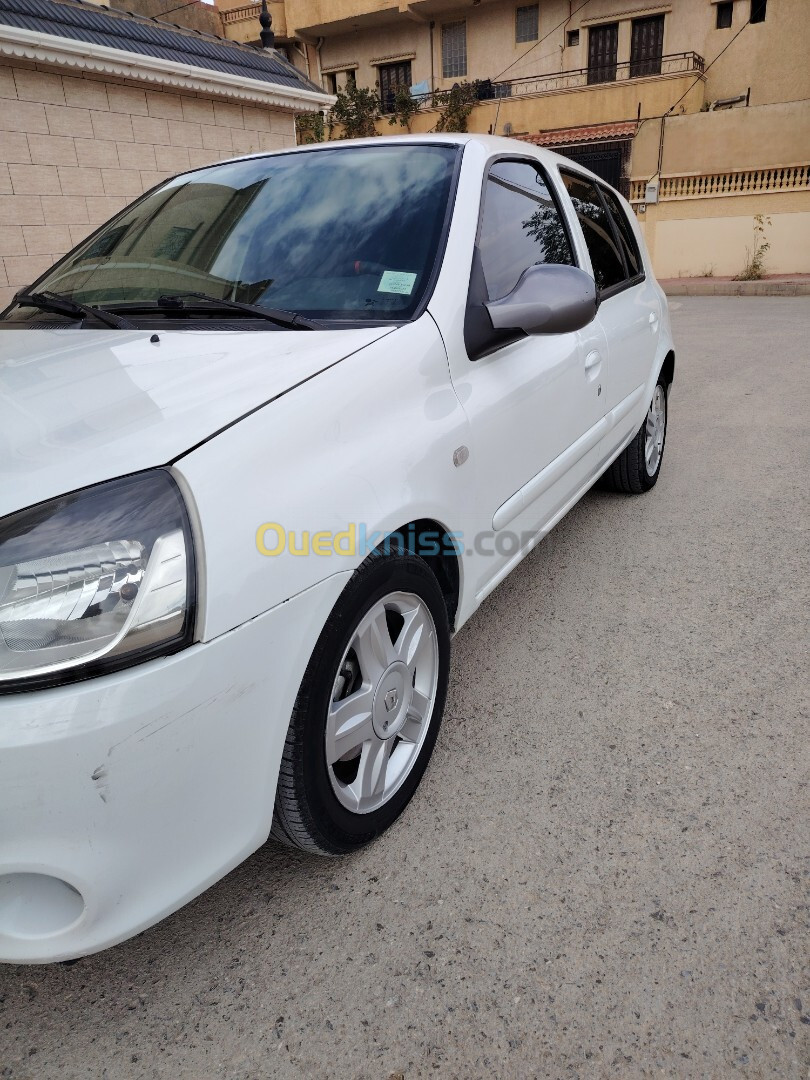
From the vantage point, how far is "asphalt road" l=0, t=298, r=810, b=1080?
1.45m

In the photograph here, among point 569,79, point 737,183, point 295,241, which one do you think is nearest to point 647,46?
point 569,79

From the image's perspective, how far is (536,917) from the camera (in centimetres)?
171

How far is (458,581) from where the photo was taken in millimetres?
2137

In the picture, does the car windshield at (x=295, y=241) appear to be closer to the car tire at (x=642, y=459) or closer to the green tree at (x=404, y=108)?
the car tire at (x=642, y=459)

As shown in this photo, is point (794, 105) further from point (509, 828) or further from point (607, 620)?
point (509, 828)

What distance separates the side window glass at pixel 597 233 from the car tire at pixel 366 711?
6.07ft

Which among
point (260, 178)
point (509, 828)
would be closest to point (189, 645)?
point (509, 828)

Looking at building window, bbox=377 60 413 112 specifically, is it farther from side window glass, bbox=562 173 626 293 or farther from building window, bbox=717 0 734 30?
side window glass, bbox=562 173 626 293

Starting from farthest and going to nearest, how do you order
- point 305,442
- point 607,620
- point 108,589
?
point 607,620 < point 305,442 < point 108,589

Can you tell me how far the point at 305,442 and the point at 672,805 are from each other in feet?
4.42

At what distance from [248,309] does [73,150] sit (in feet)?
23.5

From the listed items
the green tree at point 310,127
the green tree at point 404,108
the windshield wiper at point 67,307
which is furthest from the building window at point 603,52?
the windshield wiper at point 67,307

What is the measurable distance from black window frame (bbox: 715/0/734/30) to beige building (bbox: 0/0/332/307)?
830 inches

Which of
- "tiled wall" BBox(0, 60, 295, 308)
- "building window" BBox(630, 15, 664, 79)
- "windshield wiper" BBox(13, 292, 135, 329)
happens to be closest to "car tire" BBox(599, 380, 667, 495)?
"windshield wiper" BBox(13, 292, 135, 329)
